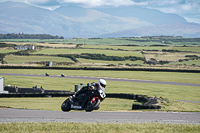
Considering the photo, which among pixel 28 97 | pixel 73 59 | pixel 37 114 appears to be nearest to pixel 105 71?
pixel 73 59

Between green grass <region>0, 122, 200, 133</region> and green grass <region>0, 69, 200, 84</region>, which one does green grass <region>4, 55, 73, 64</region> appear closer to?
green grass <region>0, 69, 200, 84</region>

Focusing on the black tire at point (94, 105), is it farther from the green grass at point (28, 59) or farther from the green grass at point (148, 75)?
the green grass at point (28, 59)

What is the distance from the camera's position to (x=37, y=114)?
19.0m

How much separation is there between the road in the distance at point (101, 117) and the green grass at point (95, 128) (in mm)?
1583

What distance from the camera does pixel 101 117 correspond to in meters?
18.0

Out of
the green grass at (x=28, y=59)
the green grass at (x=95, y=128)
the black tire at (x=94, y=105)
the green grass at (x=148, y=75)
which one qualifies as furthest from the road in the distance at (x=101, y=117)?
the green grass at (x=28, y=59)

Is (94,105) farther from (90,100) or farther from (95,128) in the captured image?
(95,128)

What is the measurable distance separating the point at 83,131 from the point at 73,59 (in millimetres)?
102355

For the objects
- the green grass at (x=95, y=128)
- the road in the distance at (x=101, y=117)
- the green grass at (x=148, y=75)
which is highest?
the green grass at (x=95, y=128)

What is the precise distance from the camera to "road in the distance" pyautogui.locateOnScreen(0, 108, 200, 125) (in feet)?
55.8

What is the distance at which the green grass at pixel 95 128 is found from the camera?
14133 millimetres

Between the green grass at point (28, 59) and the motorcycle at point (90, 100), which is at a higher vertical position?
the motorcycle at point (90, 100)

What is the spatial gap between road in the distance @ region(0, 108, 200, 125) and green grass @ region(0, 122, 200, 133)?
158 centimetres

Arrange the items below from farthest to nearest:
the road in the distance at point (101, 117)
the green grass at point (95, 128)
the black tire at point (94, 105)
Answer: the black tire at point (94, 105) → the road in the distance at point (101, 117) → the green grass at point (95, 128)
